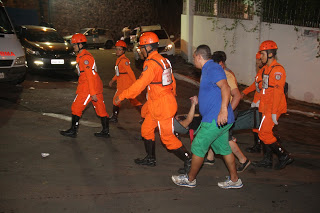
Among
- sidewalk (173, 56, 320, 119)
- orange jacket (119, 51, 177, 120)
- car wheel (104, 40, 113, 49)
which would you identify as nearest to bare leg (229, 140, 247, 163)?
orange jacket (119, 51, 177, 120)

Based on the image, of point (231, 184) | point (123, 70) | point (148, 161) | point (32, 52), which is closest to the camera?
point (231, 184)

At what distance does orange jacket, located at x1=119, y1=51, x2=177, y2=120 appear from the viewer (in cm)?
520

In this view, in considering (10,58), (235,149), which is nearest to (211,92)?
(235,149)

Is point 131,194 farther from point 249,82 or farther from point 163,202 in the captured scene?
point 249,82

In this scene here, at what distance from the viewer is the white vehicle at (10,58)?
33.3ft

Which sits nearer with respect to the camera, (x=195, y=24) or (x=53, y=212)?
(x=53, y=212)

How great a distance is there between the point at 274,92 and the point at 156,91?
1.78m

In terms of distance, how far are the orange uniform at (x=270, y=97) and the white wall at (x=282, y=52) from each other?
18.3 ft

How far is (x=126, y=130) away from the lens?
309 inches

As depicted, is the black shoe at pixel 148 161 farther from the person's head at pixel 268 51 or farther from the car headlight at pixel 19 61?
the car headlight at pixel 19 61

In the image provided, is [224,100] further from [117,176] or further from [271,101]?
[117,176]

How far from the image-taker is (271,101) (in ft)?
18.5

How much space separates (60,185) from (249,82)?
380 inches

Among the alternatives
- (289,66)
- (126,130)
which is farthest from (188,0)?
(126,130)
